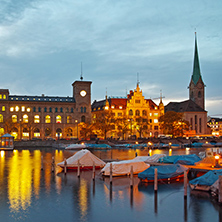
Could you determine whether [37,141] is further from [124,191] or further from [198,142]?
[124,191]

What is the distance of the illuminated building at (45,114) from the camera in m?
139

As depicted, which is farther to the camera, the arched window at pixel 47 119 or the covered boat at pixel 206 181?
the arched window at pixel 47 119

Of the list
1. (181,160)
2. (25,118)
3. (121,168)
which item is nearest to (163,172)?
(121,168)

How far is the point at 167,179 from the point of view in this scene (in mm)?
41000

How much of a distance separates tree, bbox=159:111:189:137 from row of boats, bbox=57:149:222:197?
285ft

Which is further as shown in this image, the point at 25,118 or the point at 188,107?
the point at 188,107

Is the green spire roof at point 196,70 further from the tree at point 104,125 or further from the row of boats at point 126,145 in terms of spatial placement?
the tree at point 104,125

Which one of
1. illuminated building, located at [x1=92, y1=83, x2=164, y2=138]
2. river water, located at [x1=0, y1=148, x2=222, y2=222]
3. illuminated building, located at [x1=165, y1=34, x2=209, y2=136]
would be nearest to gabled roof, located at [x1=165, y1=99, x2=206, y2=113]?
illuminated building, located at [x1=165, y1=34, x2=209, y2=136]

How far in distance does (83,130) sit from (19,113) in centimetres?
3087

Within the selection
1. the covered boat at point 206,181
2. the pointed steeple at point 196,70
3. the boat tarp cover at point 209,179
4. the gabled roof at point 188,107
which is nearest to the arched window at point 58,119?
the gabled roof at point 188,107

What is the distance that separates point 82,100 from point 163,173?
4304 inches

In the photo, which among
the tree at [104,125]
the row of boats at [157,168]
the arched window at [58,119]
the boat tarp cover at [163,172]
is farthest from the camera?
the arched window at [58,119]

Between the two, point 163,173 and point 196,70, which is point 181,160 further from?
point 196,70

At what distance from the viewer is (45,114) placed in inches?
5664
